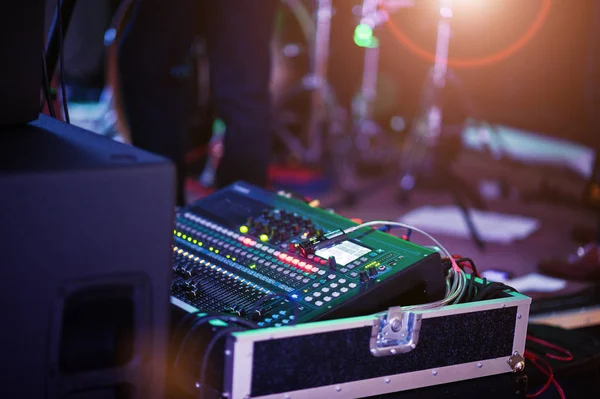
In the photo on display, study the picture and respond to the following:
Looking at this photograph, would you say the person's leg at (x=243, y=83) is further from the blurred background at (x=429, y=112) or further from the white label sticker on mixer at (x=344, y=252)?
the white label sticker on mixer at (x=344, y=252)

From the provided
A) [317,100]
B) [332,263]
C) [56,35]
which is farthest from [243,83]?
[317,100]

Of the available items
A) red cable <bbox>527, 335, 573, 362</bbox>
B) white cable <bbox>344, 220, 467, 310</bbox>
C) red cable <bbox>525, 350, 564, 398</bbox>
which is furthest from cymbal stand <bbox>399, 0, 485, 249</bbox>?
white cable <bbox>344, 220, 467, 310</bbox>

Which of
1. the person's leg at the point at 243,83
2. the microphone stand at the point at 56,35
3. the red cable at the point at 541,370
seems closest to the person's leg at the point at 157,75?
the person's leg at the point at 243,83

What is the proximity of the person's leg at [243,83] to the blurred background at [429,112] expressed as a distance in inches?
12.5

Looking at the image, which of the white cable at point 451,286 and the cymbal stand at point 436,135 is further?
the cymbal stand at point 436,135

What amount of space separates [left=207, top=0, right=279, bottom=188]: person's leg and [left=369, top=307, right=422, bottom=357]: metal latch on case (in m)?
1.41

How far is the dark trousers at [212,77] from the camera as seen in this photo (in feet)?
8.32

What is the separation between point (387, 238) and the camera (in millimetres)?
1475

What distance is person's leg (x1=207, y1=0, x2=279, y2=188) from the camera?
2.54 meters

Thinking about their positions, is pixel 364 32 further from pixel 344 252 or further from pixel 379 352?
pixel 379 352

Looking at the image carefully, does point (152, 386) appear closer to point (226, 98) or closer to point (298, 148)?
point (226, 98)

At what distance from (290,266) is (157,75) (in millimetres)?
1386

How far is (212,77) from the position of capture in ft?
8.75

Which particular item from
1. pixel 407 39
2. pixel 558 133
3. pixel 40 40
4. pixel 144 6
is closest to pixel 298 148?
pixel 407 39
